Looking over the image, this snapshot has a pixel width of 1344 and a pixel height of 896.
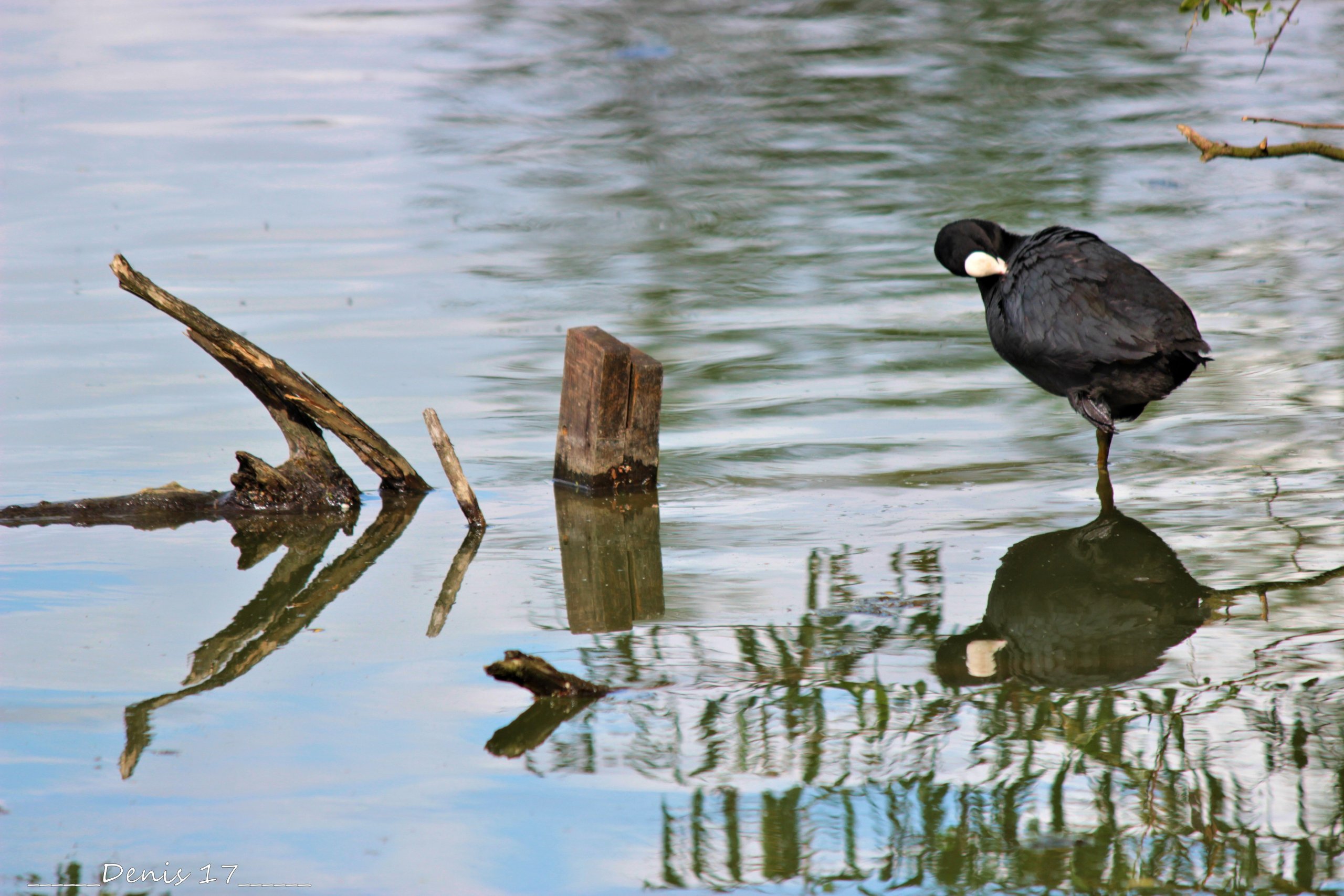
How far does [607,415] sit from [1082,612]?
2137 mm

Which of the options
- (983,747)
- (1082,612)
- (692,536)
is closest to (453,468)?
(692,536)

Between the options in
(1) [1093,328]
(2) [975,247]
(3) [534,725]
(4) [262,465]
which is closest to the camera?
(3) [534,725]

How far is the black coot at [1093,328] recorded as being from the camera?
560cm

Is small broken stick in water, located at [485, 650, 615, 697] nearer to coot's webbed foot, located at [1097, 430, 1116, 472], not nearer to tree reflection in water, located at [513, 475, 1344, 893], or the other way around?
tree reflection in water, located at [513, 475, 1344, 893]

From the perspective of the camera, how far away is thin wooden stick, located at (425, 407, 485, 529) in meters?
5.47

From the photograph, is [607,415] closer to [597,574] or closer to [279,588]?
[597,574]

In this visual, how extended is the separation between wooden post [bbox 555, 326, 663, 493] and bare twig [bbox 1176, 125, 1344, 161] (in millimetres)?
2480

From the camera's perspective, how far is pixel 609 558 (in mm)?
5324

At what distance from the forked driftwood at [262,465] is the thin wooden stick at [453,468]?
40 centimetres

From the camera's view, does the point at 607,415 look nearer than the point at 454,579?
No

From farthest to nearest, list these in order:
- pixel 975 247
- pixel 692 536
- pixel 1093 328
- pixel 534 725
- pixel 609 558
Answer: pixel 975 247 → pixel 1093 328 → pixel 692 536 → pixel 609 558 → pixel 534 725

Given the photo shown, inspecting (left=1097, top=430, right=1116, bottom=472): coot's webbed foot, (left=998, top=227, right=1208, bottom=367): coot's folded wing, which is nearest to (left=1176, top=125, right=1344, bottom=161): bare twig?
(left=998, top=227, right=1208, bottom=367): coot's folded wing

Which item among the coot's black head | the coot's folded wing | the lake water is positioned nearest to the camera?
the lake water

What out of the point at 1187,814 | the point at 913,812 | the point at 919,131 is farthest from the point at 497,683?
the point at 919,131
